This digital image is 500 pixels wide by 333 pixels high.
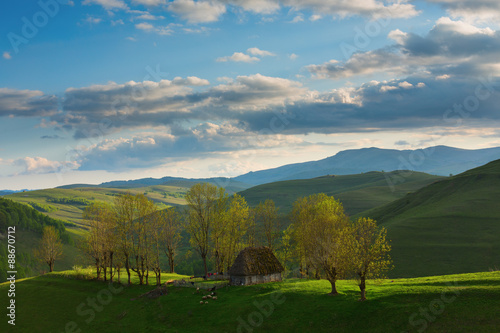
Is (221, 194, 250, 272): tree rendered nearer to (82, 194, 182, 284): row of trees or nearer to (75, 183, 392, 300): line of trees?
(75, 183, 392, 300): line of trees

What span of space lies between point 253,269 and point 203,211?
22243mm

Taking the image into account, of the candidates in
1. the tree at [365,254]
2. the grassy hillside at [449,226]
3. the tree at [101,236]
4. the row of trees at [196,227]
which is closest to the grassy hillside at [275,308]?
the tree at [365,254]

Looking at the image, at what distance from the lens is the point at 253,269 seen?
60281 mm

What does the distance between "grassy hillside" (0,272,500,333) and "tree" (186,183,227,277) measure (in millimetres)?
15820

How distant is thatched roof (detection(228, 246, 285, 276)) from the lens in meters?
59.8

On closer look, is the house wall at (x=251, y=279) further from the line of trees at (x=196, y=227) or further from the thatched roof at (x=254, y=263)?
the line of trees at (x=196, y=227)

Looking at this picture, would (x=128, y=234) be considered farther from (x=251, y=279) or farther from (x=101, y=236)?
(x=251, y=279)

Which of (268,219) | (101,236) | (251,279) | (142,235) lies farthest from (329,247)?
(101,236)

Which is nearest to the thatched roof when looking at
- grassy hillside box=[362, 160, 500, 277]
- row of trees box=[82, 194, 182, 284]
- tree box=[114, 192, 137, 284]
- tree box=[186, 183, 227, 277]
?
tree box=[186, 183, 227, 277]

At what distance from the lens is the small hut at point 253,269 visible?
59.5 meters

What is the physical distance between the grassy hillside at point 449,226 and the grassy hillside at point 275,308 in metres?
48.8

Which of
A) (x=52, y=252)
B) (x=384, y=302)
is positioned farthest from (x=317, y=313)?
(x=52, y=252)

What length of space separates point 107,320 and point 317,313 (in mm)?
Answer: 33161

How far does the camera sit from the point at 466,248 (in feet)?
327
